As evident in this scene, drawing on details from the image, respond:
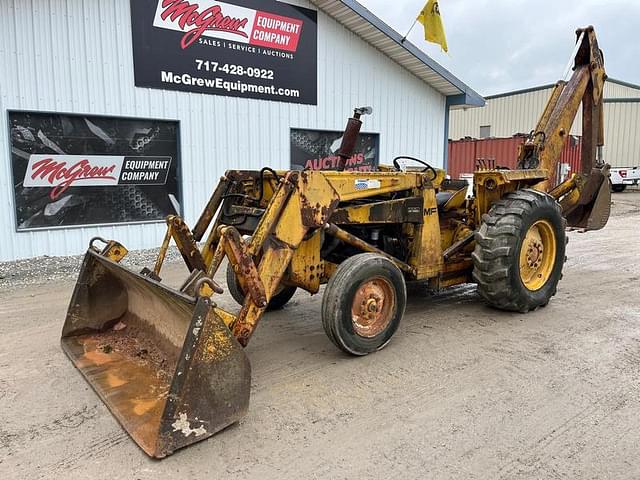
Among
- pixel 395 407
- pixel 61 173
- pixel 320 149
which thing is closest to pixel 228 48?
pixel 320 149

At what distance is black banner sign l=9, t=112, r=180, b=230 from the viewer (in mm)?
7781

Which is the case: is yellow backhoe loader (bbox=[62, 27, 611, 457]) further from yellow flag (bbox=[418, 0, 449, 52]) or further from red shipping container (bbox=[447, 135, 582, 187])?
red shipping container (bbox=[447, 135, 582, 187])

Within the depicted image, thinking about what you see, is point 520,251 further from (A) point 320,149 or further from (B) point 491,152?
(B) point 491,152

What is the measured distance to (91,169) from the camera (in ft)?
27.2

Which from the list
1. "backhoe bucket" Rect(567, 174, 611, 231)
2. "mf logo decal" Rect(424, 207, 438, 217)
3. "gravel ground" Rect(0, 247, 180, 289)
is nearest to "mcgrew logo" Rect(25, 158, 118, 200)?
"gravel ground" Rect(0, 247, 180, 289)

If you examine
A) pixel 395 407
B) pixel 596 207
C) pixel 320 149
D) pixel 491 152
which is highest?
pixel 491 152

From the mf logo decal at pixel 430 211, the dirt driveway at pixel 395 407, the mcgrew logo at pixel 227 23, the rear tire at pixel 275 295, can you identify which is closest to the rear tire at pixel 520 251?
the dirt driveway at pixel 395 407

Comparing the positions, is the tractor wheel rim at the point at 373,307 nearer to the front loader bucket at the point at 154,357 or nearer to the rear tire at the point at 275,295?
the rear tire at the point at 275,295

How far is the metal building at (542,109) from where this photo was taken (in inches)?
1120

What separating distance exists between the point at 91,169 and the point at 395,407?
690cm

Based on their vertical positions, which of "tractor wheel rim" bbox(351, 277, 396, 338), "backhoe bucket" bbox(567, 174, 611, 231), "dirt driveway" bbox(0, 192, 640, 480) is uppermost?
"backhoe bucket" bbox(567, 174, 611, 231)

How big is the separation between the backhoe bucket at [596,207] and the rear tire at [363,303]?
3535 mm

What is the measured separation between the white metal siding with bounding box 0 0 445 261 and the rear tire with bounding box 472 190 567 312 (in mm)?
5909

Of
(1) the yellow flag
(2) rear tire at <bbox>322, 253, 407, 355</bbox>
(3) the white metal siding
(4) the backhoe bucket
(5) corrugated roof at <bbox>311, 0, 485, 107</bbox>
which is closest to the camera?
(2) rear tire at <bbox>322, 253, 407, 355</bbox>
